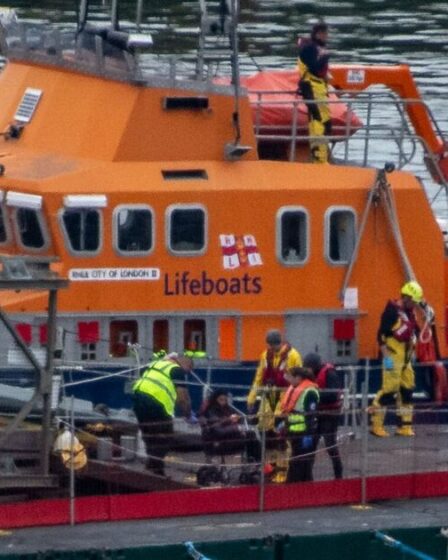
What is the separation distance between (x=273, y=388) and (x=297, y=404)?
0.38m

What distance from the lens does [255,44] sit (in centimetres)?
4178

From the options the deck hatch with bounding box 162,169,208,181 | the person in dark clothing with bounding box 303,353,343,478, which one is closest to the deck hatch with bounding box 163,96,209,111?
the deck hatch with bounding box 162,169,208,181

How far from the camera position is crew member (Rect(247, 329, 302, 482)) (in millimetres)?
16922

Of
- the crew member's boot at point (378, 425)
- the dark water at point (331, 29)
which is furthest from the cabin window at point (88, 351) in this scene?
the dark water at point (331, 29)

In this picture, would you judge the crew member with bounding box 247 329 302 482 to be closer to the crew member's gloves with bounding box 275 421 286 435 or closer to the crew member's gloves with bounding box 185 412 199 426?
the crew member's gloves with bounding box 275 421 286 435

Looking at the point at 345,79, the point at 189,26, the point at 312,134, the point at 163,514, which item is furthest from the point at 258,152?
the point at 189,26

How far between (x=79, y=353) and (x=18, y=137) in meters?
2.31

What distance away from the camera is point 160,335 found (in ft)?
61.8

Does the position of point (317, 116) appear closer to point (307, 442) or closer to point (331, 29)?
point (307, 442)

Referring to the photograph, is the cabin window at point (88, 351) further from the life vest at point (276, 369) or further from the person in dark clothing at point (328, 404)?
the person in dark clothing at point (328, 404)

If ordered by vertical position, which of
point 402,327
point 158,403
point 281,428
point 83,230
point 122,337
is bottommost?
point 281,428

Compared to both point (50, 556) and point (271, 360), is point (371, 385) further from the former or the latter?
point (50, 556)

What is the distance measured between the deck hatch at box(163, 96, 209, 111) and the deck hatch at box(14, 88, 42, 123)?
4.52ft

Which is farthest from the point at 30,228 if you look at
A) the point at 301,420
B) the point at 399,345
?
the point at 399,345
